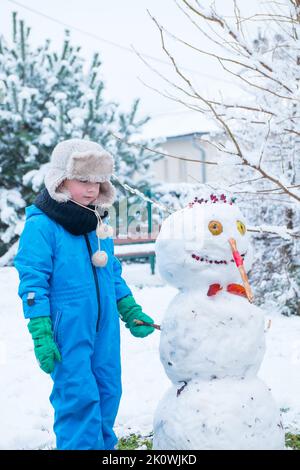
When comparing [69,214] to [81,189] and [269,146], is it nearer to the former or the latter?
[81,189]

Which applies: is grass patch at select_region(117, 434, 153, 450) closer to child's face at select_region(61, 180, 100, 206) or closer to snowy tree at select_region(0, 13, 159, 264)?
child's face at select_region(61, 180, 100, 206)

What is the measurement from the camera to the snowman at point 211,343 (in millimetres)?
1998

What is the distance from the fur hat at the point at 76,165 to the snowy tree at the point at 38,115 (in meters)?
5.84

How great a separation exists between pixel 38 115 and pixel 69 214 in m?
6.99

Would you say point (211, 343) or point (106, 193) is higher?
point (106, 193)

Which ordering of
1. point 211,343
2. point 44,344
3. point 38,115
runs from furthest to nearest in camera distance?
point 38,115 < point 44,344 < point 211,343

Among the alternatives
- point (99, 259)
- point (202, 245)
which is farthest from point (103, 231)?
point (202, 245)

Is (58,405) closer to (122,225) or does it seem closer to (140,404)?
(140,404)

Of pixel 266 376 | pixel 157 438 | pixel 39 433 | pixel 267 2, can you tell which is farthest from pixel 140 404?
pixel 267 2

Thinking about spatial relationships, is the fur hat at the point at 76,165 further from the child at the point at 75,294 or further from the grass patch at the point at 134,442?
the grass patch at the point at 134,442

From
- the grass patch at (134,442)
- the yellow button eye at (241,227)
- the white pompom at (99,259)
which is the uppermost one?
the yellow button eye at (241,227)

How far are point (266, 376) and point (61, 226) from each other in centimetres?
246

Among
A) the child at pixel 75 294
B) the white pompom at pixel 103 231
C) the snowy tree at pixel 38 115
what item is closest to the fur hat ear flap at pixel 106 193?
the child at pixel 75 294

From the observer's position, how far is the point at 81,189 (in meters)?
2.51
